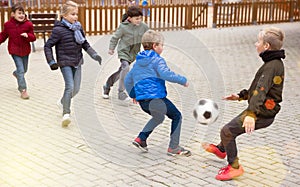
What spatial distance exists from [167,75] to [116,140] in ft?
4.55

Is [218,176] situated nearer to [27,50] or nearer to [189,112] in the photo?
[189,112]

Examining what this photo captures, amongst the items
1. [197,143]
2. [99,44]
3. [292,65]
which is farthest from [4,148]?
[99,44]

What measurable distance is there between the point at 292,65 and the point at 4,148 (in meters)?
8.88

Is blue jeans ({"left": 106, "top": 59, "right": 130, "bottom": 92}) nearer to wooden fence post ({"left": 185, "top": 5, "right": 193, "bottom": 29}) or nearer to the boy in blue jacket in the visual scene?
the boy in blue jacket

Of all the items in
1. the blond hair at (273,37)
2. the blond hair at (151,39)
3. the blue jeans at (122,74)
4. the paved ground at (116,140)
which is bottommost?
the paved ground at (116,140)

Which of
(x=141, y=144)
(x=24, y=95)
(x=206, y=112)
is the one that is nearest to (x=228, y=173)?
(x=206, y=112)

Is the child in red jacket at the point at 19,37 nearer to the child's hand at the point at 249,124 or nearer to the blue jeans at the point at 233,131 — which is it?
the blue jeans at the point at 233,131

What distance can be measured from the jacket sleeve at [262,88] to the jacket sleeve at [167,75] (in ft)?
2.98

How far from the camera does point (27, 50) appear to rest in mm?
8445

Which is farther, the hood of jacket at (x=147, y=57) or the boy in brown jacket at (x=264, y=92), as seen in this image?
the hood of jacket at (x=147, y=57)

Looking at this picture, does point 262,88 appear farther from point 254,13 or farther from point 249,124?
point 254,13

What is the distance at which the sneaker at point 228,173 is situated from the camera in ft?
16.1

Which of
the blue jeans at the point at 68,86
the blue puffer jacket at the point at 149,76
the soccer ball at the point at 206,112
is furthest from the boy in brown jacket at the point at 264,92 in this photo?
the blue jeans at the point at 68,86

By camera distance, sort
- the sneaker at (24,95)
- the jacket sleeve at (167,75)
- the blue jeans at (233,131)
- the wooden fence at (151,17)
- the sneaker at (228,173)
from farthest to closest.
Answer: the wooden fence at (151,17), the sneaker at (24,95), the jacket sleeve at (167,75), the sneaker at (228,173), the blue jeans at (233,131)
